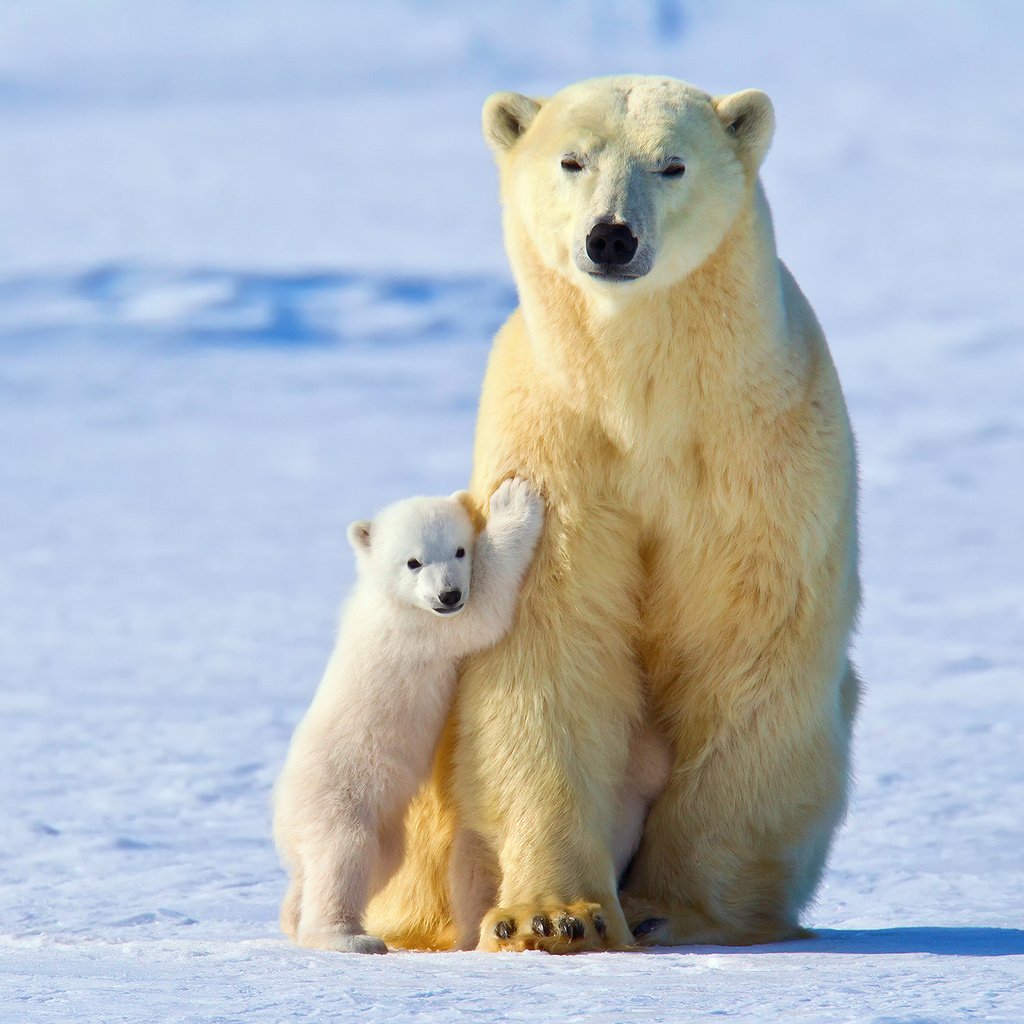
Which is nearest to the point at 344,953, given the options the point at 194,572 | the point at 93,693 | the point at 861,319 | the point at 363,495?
the point at 93,693

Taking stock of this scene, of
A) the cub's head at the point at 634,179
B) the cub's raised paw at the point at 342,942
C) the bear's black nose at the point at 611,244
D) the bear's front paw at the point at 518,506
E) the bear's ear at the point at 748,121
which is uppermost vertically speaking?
the bear's ear at the point at 748,121

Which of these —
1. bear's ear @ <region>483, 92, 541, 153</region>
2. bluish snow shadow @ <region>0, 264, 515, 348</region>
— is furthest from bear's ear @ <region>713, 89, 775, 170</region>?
bluish snow shadow @ <region>0, 264, 515, 348</region>

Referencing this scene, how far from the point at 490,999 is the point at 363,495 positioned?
838 cm

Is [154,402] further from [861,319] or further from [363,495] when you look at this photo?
[861,319]

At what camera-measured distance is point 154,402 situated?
45.8 feet

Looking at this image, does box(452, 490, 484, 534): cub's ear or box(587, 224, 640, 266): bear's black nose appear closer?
box(587, 224, 640, 266): bear's black nose

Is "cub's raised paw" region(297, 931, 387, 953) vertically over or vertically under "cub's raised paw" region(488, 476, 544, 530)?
under

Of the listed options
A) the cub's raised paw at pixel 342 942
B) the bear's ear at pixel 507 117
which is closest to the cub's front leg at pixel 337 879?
the cub's raised paw at pixel 342 942

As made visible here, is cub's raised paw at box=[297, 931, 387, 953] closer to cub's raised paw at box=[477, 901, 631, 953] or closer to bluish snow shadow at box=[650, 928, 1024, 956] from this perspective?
cub's raised paw at box=[477, 901, 631, 953]

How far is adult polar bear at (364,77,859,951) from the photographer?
340 centimetres

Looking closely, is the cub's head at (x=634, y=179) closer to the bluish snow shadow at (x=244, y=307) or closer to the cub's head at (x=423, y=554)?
the cub's head at (x=423, y=554)

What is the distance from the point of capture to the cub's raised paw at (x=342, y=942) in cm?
324

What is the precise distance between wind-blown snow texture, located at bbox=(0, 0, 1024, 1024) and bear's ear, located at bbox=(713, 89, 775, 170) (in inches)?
62.7

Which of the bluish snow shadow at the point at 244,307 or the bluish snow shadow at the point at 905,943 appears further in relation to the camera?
the bluish snow shadow at the point at 244,307
